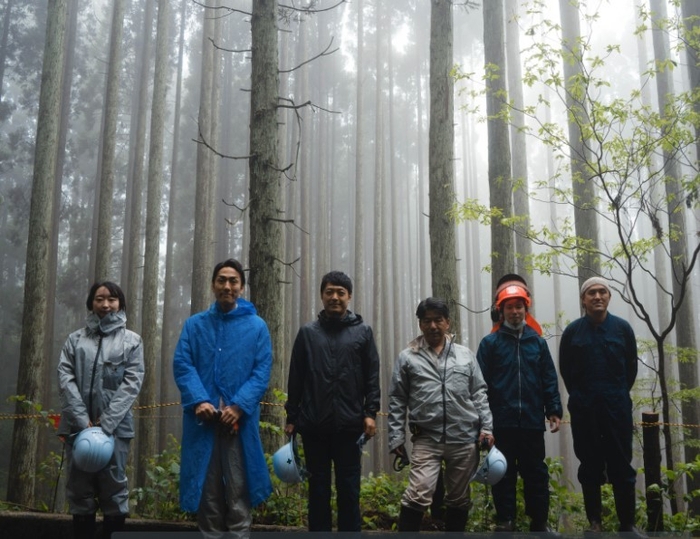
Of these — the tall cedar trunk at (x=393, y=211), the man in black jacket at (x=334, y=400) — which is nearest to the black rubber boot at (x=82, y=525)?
the man in black jacket at (x=334, y=400)

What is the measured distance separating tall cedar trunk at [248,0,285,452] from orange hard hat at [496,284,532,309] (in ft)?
7.35

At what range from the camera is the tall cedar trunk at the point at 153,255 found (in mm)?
13047

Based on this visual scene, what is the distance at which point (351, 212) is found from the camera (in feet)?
117

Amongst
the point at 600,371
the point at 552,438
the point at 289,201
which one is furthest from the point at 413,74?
the point at 600,371

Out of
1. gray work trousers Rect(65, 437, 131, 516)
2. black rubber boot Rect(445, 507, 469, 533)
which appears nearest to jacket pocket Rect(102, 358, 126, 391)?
gray work trousers Rect(65, 437, 131, 516)

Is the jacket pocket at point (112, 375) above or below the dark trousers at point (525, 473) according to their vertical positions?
above

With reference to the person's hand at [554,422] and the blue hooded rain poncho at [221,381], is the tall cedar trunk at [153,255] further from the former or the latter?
the person's hand at [554,422]

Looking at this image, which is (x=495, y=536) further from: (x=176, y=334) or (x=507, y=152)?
(x=176, y=334)

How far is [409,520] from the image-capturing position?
4277 millimetres

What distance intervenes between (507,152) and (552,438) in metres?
29.6

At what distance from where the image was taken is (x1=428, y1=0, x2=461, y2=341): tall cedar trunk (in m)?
7.04

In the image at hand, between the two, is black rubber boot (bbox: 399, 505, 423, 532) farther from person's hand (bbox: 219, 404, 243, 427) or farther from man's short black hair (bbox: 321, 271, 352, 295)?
man's short black hair (bbox: 321, 271, 352, 295)

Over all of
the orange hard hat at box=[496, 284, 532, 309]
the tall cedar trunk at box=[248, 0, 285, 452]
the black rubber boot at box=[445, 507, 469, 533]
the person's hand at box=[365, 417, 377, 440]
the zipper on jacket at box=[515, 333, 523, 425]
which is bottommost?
the black rubber boot at box=[445, 507, 469, 533]

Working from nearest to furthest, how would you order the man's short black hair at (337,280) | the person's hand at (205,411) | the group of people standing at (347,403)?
1. the person's hand at (205,411)
2. the group of people standing at (347,403)
3. the man's short black hair at (337,280)
